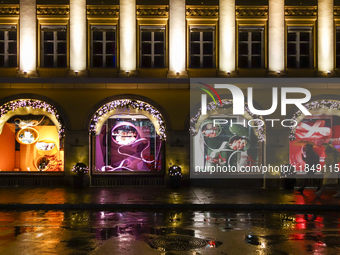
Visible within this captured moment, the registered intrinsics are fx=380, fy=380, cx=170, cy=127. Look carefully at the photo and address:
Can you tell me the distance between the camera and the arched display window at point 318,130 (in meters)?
17.5

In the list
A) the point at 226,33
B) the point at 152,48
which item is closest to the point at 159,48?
the point at 152,48

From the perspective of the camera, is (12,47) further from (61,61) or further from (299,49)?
(299,49)

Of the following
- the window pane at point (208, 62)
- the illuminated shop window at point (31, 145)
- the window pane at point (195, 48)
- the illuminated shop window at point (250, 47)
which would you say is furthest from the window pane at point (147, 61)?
the illuminated shop window at point (31, 145)

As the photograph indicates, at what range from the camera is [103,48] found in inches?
685

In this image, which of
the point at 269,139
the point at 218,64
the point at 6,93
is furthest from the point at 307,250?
the point at 6,93

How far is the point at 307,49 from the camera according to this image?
17.7 meters

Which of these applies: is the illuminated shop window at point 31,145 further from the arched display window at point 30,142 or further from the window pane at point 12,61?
the window pane at point 12,61

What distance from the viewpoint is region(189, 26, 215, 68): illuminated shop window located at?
57.4ft

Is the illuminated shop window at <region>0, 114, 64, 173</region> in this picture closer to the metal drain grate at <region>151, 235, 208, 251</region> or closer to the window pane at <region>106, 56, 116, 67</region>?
the window pane at <region>106, 56, 116, 67</region>

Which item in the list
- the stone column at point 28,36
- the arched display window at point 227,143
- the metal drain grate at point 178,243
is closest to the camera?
the metal drain grate at point 178,243

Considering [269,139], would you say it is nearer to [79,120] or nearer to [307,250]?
[79,120]

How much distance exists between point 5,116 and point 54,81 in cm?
290

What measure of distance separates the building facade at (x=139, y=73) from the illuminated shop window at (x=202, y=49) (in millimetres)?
46

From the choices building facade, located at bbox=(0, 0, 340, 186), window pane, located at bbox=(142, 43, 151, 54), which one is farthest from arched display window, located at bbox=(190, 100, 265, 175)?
window pane, located at bbox=(142, 43, 151, 54)
